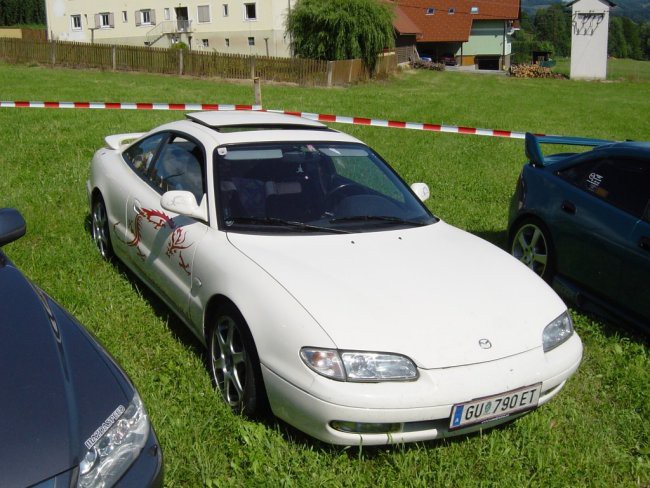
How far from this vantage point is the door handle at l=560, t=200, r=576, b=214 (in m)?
5.53

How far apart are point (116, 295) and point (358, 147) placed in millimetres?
2072

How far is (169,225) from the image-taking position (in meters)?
4.54

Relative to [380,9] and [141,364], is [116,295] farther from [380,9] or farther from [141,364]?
[380,9]

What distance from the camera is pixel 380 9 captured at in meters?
35.5

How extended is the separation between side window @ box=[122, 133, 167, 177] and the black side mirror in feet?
6.47

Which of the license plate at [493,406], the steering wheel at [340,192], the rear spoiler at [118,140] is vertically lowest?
the license plate at [493,406]

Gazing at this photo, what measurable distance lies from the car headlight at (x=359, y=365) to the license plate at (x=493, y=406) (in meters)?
0.27

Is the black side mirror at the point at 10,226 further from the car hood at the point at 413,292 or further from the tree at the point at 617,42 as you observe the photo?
the tree at the point at 617,42

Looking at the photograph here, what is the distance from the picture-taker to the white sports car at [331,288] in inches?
125

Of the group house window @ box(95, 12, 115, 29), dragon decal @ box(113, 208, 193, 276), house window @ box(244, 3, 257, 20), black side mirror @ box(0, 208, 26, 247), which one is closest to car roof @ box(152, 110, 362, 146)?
dragon decal @ box(113, 208, 193, 276)

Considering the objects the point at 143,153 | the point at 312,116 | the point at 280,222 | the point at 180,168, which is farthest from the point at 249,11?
the point at 280,222

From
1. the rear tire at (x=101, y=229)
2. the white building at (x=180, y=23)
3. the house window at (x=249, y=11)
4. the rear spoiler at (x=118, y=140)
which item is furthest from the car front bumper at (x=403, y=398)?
the house window at (x=249, y=11)

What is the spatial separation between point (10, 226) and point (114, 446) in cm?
143

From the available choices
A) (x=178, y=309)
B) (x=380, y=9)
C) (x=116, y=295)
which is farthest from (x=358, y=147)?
(x=380, y=9)
